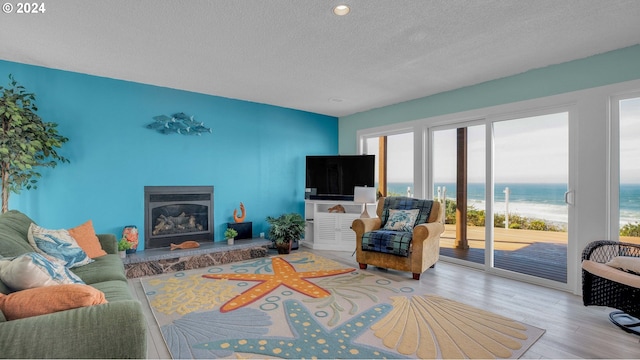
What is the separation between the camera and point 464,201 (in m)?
4.44

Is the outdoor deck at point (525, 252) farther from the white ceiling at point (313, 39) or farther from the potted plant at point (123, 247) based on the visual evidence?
the potted plant at point (123, 247)

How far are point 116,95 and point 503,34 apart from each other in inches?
177

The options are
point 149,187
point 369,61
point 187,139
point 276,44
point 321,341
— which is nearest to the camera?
point 321,341

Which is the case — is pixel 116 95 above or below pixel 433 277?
above

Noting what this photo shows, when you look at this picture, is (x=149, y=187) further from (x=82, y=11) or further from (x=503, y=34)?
(x=503, y=34)

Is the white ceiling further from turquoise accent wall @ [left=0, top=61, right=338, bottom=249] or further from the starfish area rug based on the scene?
the starfish area rug

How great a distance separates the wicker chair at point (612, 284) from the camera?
2.29 m

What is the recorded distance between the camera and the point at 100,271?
92.9 inches

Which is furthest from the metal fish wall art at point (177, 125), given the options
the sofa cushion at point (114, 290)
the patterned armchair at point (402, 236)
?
the patterned armchair at point (402, 236)

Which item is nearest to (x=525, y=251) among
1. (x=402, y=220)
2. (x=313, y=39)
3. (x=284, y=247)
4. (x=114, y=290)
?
(x=402, y=220)

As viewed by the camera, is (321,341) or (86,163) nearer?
(321,341)

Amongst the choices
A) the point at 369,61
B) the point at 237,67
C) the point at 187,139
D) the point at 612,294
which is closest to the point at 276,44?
the point at 237,67

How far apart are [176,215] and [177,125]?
1.32m

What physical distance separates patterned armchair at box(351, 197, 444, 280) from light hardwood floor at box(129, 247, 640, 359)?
18 centimetres
